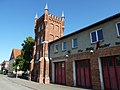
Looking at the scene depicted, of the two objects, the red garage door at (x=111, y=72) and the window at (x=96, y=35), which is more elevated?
the window at (x=96, y=35)

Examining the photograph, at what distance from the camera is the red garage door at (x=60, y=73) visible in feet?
75.0

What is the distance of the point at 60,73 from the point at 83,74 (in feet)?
20.0

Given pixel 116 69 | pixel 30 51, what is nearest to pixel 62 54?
pixel 116 69

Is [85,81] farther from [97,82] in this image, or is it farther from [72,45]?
[72,45]

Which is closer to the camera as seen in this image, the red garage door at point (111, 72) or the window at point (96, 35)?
the red garage door at point (111, 72)

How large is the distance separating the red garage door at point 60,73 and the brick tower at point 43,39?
2.08 meters

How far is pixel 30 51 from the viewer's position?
121ft

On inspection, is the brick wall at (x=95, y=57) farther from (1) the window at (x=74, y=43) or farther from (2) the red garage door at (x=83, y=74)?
(1) the window at (x=74, y=43)

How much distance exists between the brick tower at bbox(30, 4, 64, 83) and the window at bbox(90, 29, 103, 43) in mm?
12066

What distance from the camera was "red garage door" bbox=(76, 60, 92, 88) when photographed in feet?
58.8

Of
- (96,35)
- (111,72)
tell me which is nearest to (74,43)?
(96,35)

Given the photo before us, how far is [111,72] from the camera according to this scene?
15.0 meters

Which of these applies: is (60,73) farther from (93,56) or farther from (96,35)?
(96,35)

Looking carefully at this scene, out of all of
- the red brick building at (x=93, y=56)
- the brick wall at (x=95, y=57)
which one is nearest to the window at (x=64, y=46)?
the red brick building at (x=93, y=56)
